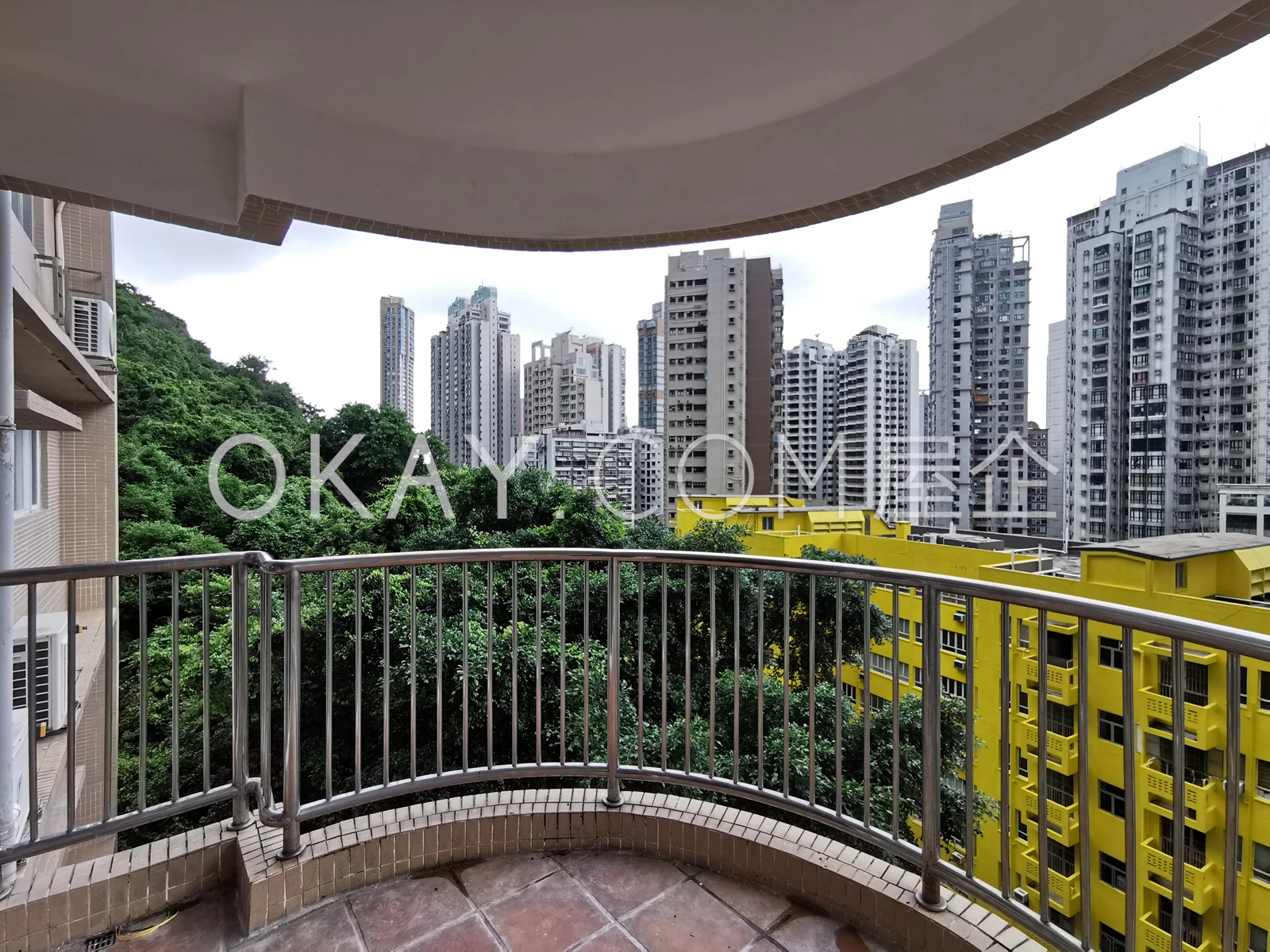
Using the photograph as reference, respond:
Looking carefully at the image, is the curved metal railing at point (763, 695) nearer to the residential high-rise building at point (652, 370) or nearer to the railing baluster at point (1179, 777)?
the railing baluster at point (1179, 777)

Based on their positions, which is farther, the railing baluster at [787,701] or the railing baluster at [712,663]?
the railing baluster at [712,663]

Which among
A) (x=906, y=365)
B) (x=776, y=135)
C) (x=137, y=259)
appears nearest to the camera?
(x=776, y=135)

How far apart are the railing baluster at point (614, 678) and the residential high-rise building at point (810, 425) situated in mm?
26739

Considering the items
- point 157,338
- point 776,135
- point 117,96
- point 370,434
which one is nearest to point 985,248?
point 776,135

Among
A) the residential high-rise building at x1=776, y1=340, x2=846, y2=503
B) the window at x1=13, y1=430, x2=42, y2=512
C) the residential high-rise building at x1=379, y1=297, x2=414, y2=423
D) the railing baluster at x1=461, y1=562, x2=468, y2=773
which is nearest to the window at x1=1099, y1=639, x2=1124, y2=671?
the railing baluster at x1=461, y1=562, x2=468, y2=773

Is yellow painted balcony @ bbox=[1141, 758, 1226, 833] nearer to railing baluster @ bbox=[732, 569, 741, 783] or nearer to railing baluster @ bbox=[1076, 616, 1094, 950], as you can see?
railing baluster @ bbox=[1076, 616, 1094, 950]

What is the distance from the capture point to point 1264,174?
8.15 metres

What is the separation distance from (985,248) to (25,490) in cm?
2175

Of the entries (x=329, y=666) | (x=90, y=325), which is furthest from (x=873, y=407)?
(x=329, y=666)

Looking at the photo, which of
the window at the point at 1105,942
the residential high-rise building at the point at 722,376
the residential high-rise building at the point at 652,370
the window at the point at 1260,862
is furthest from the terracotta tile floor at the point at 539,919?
the residential high-rise building at the point at 652,370

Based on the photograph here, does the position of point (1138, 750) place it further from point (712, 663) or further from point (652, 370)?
point (652, 370)

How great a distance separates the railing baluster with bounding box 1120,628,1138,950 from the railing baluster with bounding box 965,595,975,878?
298mm

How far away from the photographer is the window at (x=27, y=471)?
5.55 m

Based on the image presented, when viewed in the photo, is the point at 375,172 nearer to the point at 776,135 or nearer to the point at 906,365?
the point at 776,135
